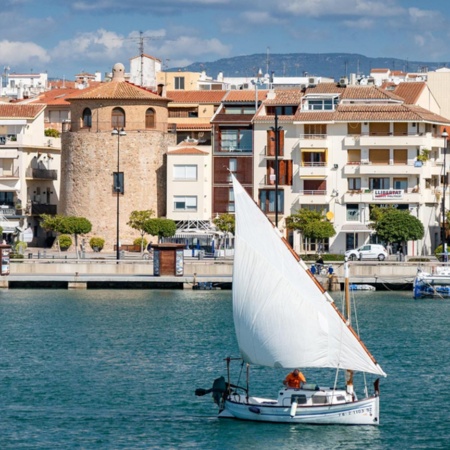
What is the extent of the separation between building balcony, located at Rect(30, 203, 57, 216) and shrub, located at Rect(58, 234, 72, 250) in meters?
7.30

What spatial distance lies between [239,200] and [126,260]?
1768 inches

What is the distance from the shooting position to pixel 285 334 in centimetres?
4691

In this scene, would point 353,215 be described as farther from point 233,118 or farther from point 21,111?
point 21,111

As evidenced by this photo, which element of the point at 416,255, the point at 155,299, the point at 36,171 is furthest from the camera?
the point at 36,171

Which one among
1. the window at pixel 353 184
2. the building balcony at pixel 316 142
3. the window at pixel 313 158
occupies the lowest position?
the window at pixel 353 184

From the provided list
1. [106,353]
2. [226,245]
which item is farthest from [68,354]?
[226,245]

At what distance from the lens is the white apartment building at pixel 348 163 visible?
104m

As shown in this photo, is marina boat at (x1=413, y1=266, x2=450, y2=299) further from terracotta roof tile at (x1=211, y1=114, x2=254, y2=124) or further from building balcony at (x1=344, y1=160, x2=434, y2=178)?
terracotta roof tile at (x1=211, y1=114, x2=254, y2=124)

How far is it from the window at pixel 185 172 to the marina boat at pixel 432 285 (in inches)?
943

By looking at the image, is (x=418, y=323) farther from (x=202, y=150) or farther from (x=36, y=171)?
(x=36, y=171)

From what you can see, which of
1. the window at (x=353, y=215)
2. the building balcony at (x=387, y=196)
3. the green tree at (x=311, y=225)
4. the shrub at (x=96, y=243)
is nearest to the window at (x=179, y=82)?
the shrub at (x=96, y=243)

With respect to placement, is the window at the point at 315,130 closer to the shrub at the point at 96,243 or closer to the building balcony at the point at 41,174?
the shrub at the point at 96,243

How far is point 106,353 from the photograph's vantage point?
6272 cm

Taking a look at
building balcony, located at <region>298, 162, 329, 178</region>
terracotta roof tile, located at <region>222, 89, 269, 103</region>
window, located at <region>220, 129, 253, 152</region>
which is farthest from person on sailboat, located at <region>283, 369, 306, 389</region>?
terracotta roof tile, located at <region>222, 89, 269, 103</region>
